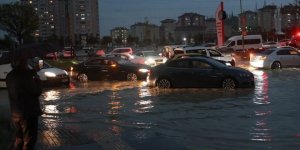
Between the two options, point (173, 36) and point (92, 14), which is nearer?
point (92, 14)

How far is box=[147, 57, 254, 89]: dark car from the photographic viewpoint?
20.6 meters

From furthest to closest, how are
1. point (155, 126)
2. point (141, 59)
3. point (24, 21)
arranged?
point (24, 21) → point (141, 59) → point (155, 126)

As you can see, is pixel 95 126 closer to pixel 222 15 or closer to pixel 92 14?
pixel 222 15

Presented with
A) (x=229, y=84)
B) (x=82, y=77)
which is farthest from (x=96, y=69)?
(x=229, y=84)

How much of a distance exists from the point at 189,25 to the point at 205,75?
151067mm

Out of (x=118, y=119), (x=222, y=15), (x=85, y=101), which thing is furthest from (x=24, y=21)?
(x=118, y=119)

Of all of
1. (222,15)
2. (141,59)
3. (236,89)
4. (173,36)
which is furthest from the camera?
(173,36)

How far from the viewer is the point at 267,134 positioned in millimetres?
10820

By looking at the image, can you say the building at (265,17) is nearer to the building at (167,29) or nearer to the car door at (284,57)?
the building at (167,29)

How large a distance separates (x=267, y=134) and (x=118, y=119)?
14.4 feet

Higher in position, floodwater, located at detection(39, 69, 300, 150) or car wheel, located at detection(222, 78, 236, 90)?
car wheel, located at detection(222, 78, 236, 90)

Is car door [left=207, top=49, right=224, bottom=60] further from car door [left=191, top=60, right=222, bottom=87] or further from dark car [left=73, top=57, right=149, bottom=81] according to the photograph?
car door [left=191, top=60, right=222, bottom=87]

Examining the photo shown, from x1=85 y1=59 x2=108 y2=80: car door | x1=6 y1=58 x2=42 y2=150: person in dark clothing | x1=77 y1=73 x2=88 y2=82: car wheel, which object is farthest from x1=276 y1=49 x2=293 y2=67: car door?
x1=6 y1=58 x2=42 y2=150: person in dark clothing

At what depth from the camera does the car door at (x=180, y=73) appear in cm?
2128
